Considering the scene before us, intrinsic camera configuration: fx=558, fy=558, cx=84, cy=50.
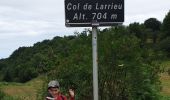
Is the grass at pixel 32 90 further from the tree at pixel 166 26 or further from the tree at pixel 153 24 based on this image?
the tree at pixel 153 24

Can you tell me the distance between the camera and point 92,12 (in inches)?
344

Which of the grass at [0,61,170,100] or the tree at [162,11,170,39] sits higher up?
the tree at [162,11,170,39]

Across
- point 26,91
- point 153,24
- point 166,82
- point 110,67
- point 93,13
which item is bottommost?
point 166,82

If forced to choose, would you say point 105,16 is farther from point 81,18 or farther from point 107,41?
Answer: point 107,41

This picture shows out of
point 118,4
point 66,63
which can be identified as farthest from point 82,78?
point 118,4

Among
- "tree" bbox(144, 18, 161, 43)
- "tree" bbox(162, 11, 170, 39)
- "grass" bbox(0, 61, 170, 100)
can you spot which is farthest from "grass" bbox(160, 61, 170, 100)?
"tree" bbox(144, 18, 161, 43)

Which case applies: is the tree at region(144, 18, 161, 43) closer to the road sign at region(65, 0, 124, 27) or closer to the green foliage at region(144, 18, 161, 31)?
the green foliage at region(144, 18, 161, 31)

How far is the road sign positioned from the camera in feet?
28.4

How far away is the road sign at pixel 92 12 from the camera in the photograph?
8.65m

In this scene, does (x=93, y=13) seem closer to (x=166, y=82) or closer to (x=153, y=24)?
(x=166, y=82)

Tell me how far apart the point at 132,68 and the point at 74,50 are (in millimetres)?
1378

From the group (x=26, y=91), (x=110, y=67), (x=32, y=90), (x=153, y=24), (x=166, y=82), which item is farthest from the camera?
(x=153, y=24)

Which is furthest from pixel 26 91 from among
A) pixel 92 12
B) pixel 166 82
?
Answer: pixel 92 12

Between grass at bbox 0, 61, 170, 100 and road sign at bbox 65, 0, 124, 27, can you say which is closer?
road sign at bbox 65, 0, 124, 27
